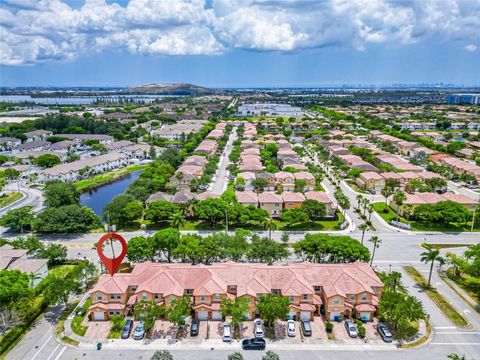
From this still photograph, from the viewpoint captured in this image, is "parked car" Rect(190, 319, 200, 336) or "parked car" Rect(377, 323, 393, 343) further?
"parked car" Rect(190, 319, 200, 336)

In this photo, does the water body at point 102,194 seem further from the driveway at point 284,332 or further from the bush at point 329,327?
the bush at point 329,327

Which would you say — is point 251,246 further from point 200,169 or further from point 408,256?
point 200,169

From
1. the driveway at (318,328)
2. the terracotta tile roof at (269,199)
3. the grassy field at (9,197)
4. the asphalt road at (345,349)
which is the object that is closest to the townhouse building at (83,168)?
the grassy field at (9,197)

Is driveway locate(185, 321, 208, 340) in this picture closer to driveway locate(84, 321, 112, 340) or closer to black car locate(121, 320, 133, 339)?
black car locate(121, 320, 133, 339)

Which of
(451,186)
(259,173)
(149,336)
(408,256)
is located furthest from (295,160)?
(149,336)

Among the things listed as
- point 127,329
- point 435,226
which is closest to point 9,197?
point 127,329

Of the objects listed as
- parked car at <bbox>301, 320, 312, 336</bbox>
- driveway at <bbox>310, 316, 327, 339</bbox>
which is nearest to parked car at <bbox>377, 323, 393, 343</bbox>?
driveway at <bbox>310, 316, 327, 339</bbox>

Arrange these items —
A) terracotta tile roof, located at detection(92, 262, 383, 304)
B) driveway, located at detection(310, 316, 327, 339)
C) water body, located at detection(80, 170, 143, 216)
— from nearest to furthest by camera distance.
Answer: driveway, located at detection(310, 316, 327, 339)
terracotta tile roof, located at detection(92, 262, 383, 304)
water body, located at detection(80, 170, 143, 216)
